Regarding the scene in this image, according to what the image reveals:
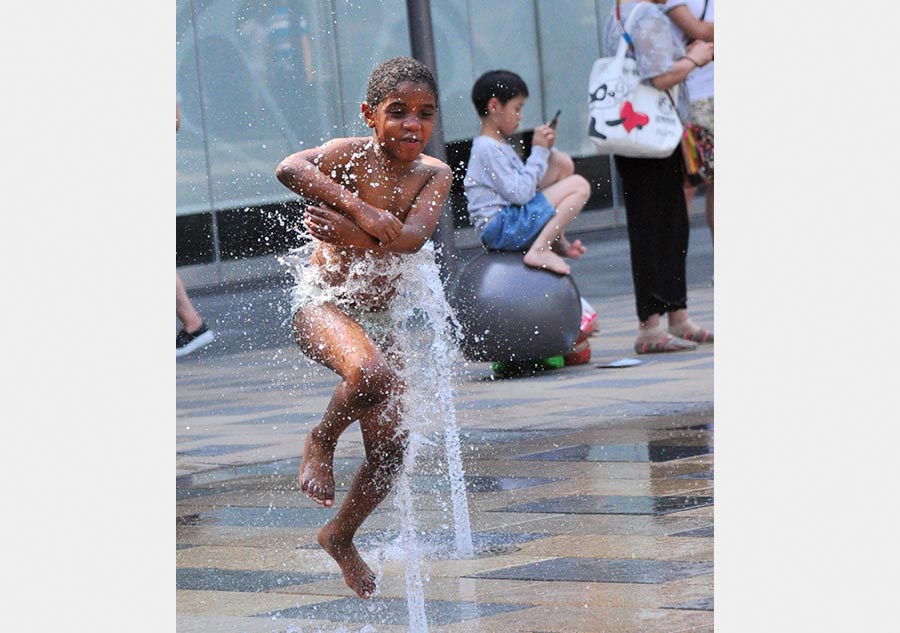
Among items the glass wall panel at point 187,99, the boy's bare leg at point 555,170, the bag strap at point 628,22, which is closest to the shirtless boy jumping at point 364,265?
the bag strap at point 628,22

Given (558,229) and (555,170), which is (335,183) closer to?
(558,229)

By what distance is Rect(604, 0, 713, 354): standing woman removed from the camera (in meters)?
8.33

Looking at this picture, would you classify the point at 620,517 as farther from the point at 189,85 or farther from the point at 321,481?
the point at 189,85

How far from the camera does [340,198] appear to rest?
4.14 metres

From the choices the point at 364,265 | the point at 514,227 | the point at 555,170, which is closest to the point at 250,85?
the point at 555,170

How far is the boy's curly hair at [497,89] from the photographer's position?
7.71 m

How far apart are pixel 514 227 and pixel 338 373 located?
394 centimetres

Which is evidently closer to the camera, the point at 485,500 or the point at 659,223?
the point at 485,500

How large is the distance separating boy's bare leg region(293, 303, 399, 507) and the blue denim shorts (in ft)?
12.2

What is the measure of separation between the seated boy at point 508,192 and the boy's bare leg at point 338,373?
3.59m

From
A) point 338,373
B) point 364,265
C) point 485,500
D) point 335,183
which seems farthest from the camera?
point 485,500

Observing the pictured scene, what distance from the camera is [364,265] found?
14.4ft

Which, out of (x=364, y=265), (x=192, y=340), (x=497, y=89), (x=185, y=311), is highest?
(x=497, y=89)

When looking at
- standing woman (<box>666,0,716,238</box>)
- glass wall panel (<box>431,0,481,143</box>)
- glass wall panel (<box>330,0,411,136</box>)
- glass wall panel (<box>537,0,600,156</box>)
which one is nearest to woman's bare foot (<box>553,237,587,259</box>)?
standing woman (<box>666,0,716,238</box>)
